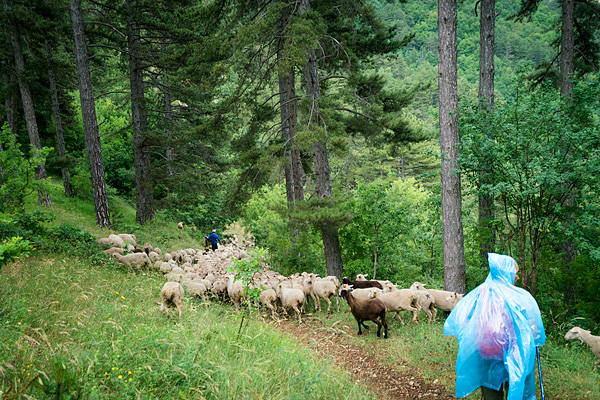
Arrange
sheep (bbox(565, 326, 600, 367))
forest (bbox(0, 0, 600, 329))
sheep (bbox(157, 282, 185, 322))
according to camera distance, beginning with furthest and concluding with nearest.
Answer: forest (bbox(0, 0, 600, 329))
sheep (bbox(157, 282, 185, 322))
sheep (bbox(565, 326, 600, 367))

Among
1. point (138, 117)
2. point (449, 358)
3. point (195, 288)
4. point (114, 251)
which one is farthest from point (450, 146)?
point (138, 117)

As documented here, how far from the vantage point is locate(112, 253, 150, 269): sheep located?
984 cm

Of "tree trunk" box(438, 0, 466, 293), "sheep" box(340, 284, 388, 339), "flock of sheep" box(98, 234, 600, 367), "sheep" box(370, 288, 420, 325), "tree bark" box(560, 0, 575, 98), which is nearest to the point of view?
"flock of sheep" box(98, 234, 600, 367)

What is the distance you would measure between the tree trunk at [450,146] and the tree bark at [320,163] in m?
3.29

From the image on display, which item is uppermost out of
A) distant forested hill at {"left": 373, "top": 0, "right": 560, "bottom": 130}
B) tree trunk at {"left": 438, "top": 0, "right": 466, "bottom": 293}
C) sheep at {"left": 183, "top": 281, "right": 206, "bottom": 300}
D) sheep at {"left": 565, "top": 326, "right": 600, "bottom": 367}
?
distant forested hill at {"left": 373, "top": 0, "right": 560, "bottom": 130}

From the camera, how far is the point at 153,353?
420cm

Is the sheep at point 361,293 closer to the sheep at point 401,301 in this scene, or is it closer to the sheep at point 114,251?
the sheep at point 401,301

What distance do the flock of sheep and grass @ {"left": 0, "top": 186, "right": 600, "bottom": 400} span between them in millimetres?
405

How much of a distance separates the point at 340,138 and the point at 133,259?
671cm

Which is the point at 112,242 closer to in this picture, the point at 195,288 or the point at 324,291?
the point at 195,288

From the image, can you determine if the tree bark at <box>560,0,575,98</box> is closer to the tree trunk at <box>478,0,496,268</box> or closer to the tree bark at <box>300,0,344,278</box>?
the tree trunk at <box>478,0,496,268</box>

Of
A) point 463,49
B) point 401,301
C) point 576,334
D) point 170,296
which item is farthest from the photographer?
point 463,49

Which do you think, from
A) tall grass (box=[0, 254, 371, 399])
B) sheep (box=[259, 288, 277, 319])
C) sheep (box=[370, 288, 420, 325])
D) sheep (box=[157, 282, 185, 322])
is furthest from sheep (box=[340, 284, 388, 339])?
sheep (box=[157, 282, 185, 322])

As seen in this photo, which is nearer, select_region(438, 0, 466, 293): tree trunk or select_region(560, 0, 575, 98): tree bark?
select_region(438, 0, 466, 293): tree trunk
